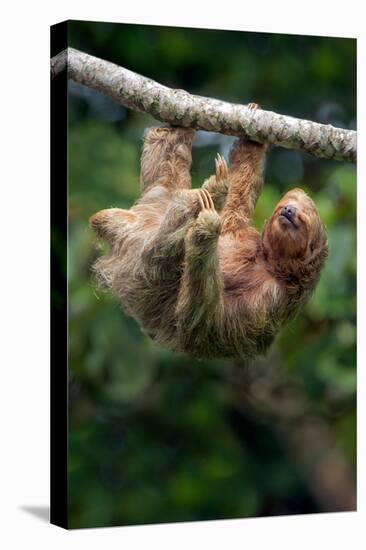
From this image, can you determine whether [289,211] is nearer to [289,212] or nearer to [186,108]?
[289,212]

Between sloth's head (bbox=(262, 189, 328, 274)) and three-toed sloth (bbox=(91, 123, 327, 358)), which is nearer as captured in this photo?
three-toed sloth (bbox=(91, 123, 327, 358))

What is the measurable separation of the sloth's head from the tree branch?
392 mm

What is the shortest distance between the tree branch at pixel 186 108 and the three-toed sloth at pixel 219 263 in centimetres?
26

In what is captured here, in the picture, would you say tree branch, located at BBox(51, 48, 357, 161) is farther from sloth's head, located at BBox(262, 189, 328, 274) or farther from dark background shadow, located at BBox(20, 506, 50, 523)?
dark background shadow, located at BBox(20, 506, 50, 523)

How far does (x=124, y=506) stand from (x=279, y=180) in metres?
2.70

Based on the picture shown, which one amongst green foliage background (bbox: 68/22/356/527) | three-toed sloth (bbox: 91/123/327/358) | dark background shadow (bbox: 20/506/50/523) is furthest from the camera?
green foliage background (bbox: 68/22/356/527)

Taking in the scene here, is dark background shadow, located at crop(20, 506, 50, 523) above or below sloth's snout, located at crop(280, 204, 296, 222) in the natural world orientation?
below

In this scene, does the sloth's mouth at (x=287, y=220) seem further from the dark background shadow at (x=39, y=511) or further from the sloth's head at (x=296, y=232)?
the dark background shadow at (x=39, y=511)

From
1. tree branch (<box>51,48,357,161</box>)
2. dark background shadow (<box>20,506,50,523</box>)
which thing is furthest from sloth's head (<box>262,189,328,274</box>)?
dark background shadow (<box>20,506,50,523</box>)

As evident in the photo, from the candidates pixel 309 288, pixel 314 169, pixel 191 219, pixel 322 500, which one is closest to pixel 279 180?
pixel 314 169

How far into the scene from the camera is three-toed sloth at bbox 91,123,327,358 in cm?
791

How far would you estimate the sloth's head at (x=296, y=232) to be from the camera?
26.8 ft

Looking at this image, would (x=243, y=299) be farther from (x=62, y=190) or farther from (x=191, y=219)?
(x=62, y=190)

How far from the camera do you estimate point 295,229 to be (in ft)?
26.8
